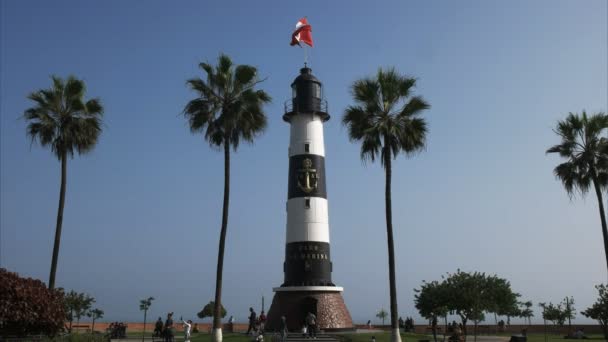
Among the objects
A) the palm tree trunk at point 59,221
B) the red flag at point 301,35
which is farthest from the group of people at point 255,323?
the red flag at point 301,35

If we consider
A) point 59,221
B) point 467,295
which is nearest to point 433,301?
point 467,295

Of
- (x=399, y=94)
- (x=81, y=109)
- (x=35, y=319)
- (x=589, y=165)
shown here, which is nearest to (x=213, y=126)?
(x=81, y=109)

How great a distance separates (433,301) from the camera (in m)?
42.8

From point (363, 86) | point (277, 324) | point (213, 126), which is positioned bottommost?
point (277, 324)

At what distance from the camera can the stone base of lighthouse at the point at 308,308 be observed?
3856 cm

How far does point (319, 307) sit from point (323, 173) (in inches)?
376

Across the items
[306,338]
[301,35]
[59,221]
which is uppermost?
[301,35]

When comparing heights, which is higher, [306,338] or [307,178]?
[307,178]

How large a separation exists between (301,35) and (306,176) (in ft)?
35.2

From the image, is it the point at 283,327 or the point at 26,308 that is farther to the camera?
the point at 283,327

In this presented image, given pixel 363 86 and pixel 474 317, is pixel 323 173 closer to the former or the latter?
pixel 363 86

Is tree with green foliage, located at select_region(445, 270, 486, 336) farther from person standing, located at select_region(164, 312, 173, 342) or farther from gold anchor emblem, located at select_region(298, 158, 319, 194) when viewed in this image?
person standing, located at select_region(164, 312, 173, 342)

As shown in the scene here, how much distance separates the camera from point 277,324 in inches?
1538

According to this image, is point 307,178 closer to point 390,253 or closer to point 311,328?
point 311,328
